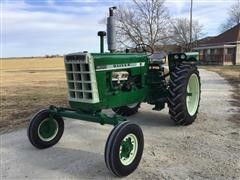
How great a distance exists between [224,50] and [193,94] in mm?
38952

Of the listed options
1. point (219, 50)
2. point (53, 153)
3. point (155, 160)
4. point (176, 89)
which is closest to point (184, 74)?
point (176, 89)

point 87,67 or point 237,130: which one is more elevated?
point 87,67

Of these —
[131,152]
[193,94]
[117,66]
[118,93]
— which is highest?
[117,66]

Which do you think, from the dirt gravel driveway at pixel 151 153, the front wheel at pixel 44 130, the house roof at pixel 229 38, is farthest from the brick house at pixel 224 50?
the front wheel at pixel 44 130

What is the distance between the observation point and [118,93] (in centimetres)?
599

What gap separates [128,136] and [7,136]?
10.3 feet

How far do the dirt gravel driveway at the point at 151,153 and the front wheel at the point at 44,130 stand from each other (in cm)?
14

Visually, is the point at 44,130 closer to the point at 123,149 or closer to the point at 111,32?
the point at 123,149

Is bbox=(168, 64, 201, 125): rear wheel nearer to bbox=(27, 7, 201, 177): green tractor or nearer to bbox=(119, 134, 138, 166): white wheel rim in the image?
bbox=(27, 7, 201, 177): green tractor

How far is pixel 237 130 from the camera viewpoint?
21.9ft

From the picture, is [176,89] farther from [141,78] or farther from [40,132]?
[40,132]

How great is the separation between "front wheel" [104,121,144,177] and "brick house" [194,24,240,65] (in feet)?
135

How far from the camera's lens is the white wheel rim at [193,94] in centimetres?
755

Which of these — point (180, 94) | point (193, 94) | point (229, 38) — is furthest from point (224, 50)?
point (180, 94)
